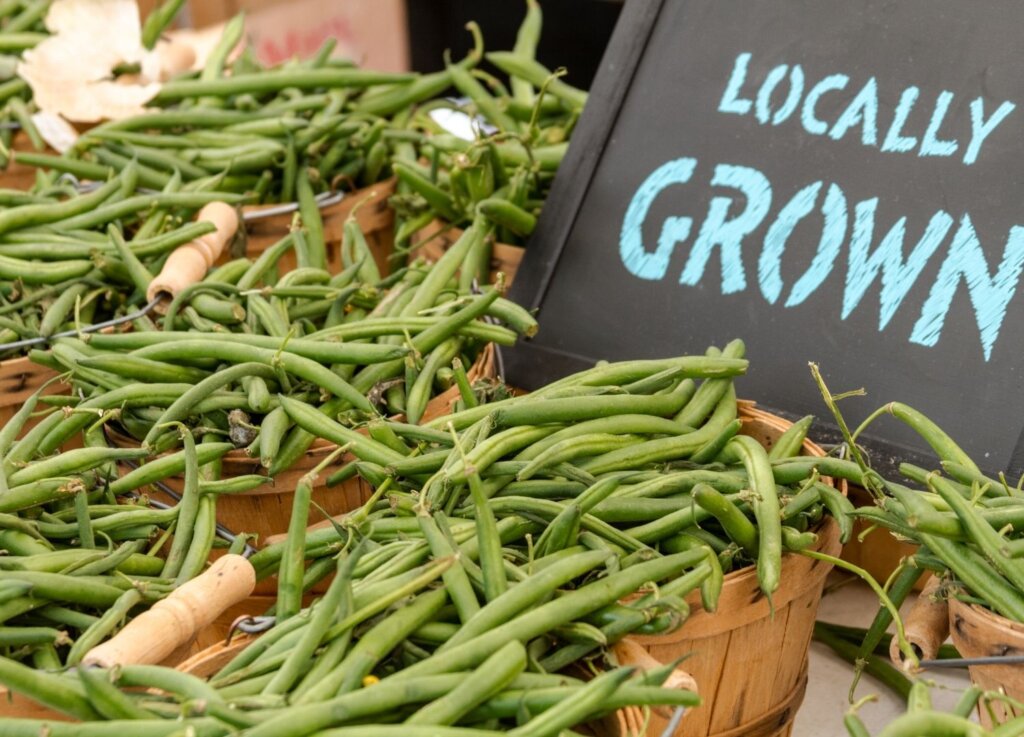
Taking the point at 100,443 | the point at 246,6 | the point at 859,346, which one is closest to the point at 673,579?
the point at 859,346

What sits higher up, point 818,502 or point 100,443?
point 818,502

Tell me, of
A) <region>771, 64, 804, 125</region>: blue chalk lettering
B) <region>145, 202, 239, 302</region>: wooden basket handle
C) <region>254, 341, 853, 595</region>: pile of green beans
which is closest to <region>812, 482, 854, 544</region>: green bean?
<region>254, 341, 853, 595</region>: pile of green beans

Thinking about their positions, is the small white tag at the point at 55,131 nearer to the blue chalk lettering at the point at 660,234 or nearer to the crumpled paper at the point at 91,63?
the crumpled paper at the point at 91,63

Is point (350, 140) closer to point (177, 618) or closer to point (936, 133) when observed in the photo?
point (936, 133)

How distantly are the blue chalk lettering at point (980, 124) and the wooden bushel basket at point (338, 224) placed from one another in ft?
4.11

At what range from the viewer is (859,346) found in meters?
1.88

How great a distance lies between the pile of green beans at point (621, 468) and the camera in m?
1.43

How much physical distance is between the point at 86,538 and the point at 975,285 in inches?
53.8

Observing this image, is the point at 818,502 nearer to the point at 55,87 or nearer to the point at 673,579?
the point at 673,579

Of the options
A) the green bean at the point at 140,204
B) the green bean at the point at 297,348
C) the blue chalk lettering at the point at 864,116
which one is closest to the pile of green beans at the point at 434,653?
the green bean at the point at 297,348

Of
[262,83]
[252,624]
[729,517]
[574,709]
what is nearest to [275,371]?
[252,624]

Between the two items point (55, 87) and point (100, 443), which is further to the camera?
point (55, 87)

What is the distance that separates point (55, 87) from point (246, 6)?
6.25 ft

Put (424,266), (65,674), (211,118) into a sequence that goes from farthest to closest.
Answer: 1. (211,118)
2. (424,266)
3. (65,674)
